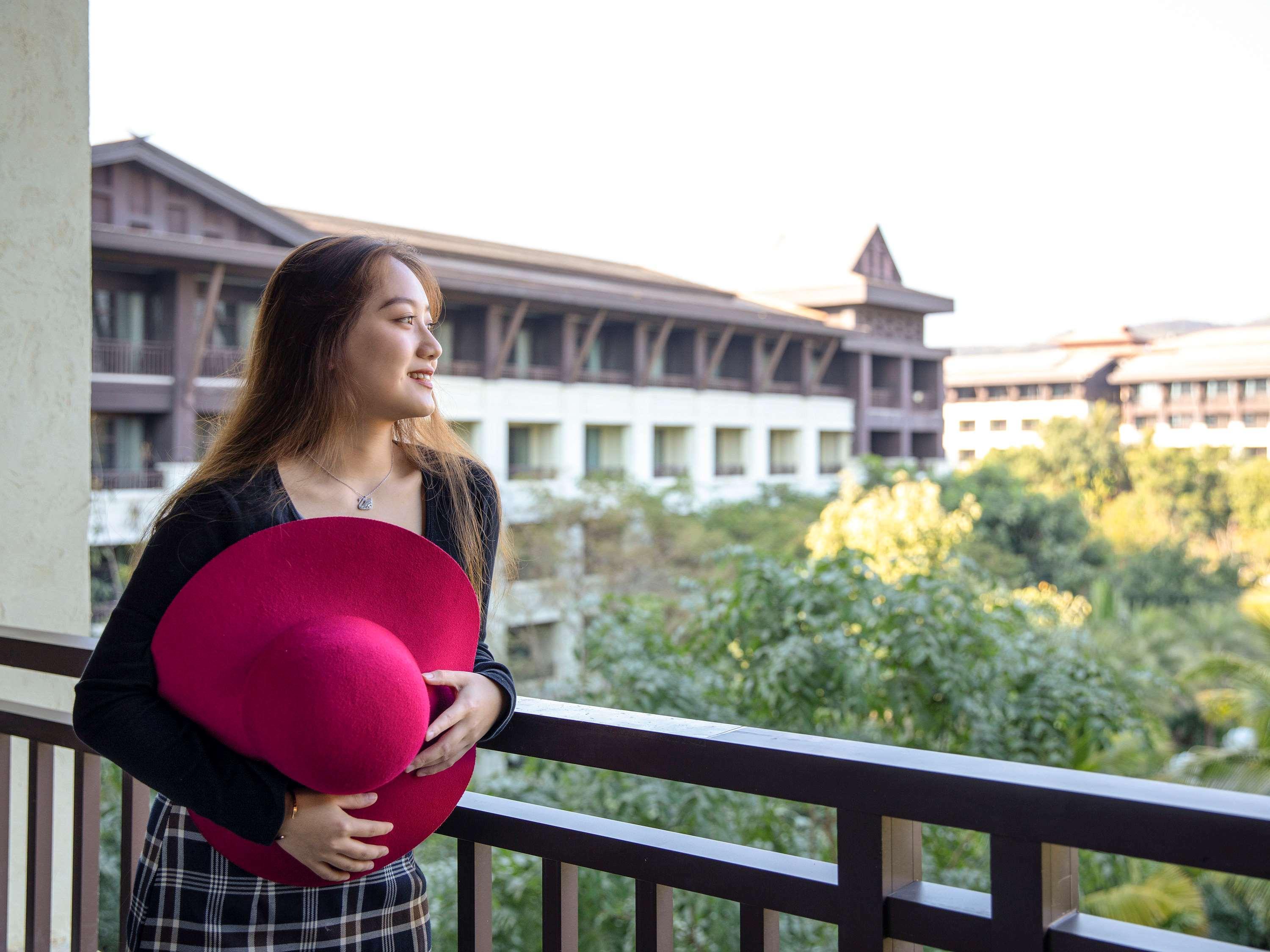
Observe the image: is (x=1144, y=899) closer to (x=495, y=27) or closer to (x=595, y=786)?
(x=595, y=786)

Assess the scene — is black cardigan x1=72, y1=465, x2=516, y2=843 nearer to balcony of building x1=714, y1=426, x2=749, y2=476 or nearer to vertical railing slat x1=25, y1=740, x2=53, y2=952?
vertical railing slat x1=25, y1=740, x2=53, y2=952

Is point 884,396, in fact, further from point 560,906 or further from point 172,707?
point 172,707

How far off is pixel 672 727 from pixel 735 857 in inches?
5.1

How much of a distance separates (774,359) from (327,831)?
18.6m

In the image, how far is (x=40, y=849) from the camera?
1602mm

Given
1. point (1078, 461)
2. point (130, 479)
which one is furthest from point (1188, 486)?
point (130, 479)

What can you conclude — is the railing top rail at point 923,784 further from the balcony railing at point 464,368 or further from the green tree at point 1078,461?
the green tree at point 1078,461

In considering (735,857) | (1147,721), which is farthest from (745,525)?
(735,857)

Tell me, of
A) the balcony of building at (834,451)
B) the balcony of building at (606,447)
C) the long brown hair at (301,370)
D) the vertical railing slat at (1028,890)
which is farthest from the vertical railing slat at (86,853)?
the balcony of building at (834,451)

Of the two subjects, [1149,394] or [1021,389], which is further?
[1021,389]

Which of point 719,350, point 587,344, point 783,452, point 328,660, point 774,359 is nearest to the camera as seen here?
point 328,660

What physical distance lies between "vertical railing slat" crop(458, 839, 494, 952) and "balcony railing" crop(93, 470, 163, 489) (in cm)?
1078

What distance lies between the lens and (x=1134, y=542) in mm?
22422

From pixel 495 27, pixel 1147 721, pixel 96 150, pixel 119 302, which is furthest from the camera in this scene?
pixel 495 27
